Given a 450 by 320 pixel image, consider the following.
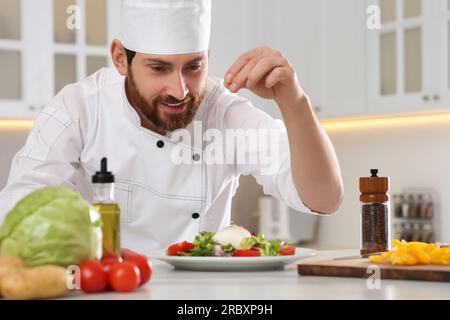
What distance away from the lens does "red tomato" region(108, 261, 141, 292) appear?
1122 mm

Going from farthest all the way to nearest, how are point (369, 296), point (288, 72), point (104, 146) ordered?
point (104, 146)
point (288, 72)
point (369, 296)

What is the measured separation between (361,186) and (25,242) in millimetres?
755

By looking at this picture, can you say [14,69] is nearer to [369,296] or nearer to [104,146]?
[104,146]

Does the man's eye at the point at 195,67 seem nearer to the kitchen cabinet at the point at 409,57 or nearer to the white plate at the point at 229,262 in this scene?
the white plate at the point at 229,262

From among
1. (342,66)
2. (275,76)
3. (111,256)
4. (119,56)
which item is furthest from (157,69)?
(342,66)

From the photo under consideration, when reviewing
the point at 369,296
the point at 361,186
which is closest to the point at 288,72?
the point at 361,186

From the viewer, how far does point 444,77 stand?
322cm

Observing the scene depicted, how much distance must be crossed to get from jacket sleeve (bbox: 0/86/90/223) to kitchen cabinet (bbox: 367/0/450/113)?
1.61 metres

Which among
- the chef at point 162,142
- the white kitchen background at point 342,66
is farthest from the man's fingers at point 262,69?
the white kitchen background at point 342,66


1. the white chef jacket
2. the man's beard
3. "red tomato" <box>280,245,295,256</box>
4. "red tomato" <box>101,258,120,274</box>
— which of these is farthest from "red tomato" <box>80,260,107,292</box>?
the white chef jacket

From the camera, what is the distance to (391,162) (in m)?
3.76

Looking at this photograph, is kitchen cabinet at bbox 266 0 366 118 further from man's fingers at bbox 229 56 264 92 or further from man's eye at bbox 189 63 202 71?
man's fingers at bbox 229 56 264 92

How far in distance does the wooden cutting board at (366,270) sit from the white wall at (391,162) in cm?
221

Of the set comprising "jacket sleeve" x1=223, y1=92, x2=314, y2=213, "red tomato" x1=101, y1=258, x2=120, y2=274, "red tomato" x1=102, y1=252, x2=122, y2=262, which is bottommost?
"red tomato" x1=101, y1=258, x2=120, y2=274
